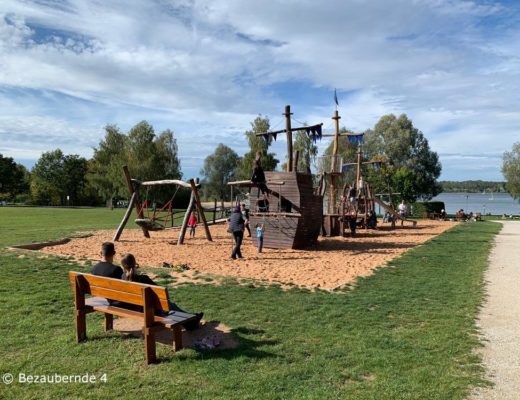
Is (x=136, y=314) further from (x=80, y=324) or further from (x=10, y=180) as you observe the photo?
(x=10, y=180)

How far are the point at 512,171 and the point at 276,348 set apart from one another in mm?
54888

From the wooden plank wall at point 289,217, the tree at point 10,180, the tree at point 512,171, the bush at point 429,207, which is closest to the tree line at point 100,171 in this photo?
the tree at point 10,180

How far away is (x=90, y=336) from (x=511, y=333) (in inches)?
217

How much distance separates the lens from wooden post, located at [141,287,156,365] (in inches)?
185

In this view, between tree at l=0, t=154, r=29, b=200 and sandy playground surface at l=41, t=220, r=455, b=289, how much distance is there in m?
67.6

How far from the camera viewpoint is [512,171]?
51.5 meters

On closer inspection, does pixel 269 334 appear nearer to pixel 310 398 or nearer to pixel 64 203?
pixel 310 398

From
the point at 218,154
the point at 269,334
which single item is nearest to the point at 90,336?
the point at 269,334

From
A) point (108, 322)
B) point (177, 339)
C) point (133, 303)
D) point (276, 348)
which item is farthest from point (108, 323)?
point (276, 348)

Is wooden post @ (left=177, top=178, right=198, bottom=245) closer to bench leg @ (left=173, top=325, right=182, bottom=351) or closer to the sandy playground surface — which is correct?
the sandy playground surface

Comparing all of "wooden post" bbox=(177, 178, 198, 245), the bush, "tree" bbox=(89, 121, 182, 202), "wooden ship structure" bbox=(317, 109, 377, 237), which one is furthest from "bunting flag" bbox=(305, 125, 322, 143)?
"tree" bbox=(89, 121, 182, 202)

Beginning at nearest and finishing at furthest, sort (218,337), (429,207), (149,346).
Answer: (149,346) → (218,337) → (429,207)

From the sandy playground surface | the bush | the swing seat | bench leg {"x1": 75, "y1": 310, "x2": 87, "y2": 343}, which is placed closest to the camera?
bench leg {"x1": 75, "y1": 310, "x2": 87, "y2": 343}

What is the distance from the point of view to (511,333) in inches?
236
